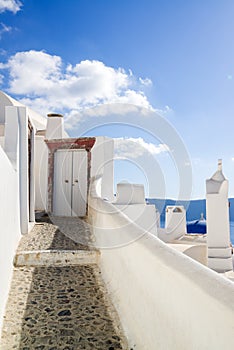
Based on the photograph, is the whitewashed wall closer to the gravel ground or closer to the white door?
the white door

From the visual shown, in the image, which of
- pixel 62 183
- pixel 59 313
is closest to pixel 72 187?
pixel 62 183

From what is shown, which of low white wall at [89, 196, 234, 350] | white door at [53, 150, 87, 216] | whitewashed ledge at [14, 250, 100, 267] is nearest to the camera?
low white wall at [89, 196, 234, 350]

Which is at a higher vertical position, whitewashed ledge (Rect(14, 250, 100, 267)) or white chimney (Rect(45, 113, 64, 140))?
white chimney (Rect(45, 113, 64, 140))

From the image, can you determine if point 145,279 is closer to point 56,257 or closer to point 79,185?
point 56,257

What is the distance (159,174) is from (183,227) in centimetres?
890

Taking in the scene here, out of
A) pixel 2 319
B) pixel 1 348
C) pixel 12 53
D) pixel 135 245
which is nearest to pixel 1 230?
pixel 2 319

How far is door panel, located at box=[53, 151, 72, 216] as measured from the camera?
36.3 feet

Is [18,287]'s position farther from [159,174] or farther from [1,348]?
[159,174]

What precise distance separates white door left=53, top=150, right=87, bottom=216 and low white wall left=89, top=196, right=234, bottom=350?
730 centimetres

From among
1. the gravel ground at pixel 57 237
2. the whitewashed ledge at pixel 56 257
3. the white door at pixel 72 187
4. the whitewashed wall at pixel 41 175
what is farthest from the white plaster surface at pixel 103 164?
the whitewashed ledge at pixel 56 257

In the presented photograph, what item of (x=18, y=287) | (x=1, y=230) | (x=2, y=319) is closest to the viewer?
(x=2, y=319)

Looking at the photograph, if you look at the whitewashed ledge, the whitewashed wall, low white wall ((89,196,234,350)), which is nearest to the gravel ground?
the whitewashed ledge

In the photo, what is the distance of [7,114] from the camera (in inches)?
254

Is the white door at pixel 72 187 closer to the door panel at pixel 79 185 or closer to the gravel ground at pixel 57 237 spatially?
the door panel at pixel 79 185
